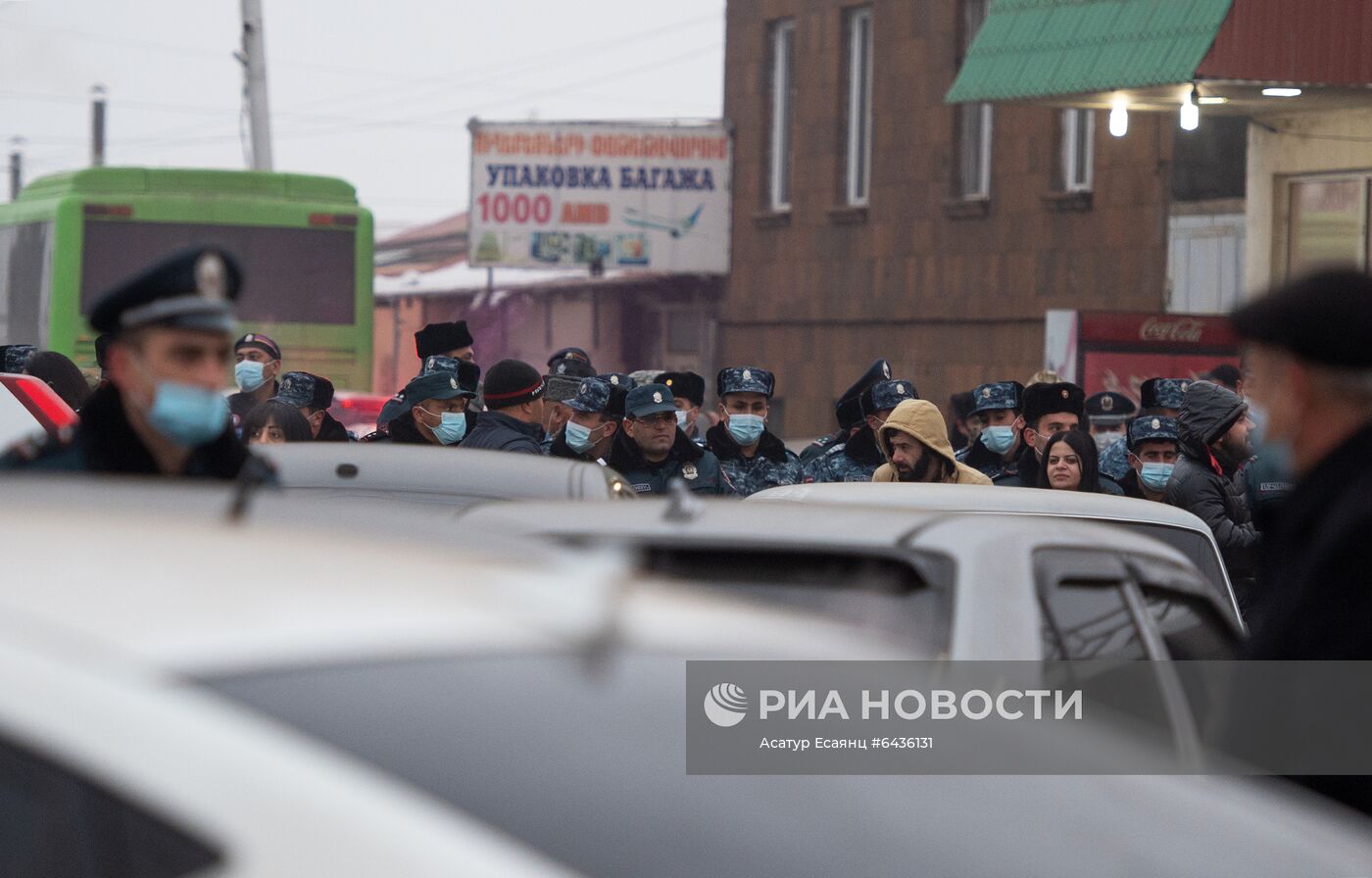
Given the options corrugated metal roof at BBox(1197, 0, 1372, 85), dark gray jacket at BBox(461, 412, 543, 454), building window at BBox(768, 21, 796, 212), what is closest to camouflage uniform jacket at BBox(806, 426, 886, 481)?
dark gray jacket at BBox(461, 412, 543, 454)

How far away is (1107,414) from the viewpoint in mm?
13445

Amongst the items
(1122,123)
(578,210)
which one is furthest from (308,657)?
(578,210)

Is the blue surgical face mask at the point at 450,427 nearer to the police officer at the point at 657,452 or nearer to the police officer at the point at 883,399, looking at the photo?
the police officer at the point at 657,452

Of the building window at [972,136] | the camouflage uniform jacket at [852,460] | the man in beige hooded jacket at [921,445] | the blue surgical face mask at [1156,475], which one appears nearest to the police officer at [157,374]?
the man in beige hooded jacket at [921,445]

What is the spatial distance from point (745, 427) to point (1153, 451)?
2.08 m

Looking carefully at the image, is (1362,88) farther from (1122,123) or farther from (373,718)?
A: (373,718)

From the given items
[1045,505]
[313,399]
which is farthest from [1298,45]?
[1045,505]

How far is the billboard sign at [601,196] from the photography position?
91.4ft

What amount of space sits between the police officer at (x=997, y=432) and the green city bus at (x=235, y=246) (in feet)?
31.0

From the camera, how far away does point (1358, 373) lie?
3.53 m

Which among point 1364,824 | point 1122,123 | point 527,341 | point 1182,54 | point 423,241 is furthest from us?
point 423,241

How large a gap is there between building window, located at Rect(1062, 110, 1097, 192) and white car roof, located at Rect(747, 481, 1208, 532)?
15.8m

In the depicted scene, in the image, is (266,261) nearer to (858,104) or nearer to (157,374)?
(858,104)

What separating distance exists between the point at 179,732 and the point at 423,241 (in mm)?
57864
